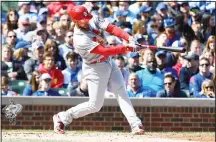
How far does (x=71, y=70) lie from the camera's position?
13.9 meters

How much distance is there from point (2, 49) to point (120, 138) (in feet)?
15.4

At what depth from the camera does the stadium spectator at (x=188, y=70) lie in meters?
13.6

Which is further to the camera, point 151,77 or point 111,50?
point 151,77

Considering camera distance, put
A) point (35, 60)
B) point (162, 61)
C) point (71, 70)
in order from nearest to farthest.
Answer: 1. point (162, 61)
2. point (71, 70)
3. point (35, 60)

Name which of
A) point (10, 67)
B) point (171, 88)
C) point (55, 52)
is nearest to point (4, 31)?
point (10, 67)

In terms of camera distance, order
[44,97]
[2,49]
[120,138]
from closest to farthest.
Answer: [120,138] < [44,97] < [2,49]

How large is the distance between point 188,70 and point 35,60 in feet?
9.39

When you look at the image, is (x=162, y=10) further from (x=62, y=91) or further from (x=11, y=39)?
(x=11, y=39)

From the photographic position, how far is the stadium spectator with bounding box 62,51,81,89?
1373 centimetres

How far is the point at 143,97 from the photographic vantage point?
13.4 m

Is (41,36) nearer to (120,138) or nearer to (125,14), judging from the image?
(125,14)

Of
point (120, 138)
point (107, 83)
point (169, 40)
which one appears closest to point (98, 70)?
point (107, 83)

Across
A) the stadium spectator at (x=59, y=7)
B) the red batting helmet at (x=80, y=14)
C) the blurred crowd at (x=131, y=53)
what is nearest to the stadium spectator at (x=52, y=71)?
the blurred crowd at (x=131, y=53)

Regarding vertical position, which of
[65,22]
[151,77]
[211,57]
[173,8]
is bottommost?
[151,77]
